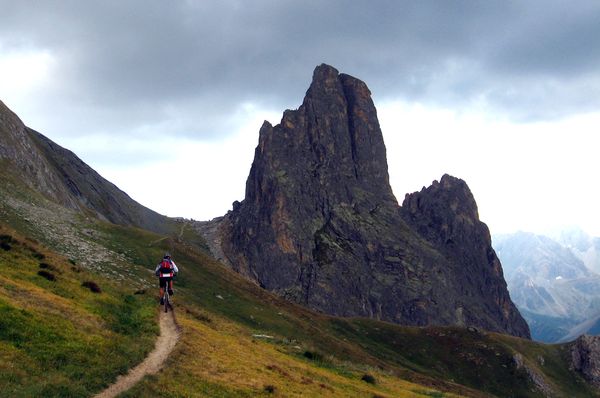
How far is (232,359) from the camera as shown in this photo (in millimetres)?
27141

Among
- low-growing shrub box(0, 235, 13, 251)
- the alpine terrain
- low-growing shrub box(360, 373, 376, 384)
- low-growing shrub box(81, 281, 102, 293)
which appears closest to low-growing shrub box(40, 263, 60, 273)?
the alpine terrain

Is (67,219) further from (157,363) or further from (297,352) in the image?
(157,363)

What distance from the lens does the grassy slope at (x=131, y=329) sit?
19.0 metres

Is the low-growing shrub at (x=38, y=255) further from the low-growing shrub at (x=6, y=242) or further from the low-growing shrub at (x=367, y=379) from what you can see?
the low-growing shrub at (x=367, y=379)

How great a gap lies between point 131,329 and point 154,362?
468cm

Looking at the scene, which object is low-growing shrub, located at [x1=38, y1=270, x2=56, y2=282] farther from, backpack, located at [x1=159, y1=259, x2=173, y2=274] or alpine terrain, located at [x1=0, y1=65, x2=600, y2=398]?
backpack, located at [x1=159, y1=259, x2=173, y2=274]

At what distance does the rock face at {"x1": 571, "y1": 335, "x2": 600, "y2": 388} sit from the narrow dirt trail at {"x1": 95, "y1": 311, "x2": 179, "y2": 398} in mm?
121194

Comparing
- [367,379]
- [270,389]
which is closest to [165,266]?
[270,389]

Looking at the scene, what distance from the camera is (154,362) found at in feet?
72.4

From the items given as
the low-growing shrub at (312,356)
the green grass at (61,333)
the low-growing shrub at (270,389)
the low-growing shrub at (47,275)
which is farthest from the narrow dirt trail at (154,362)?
the low-growing shrub at (312,356)

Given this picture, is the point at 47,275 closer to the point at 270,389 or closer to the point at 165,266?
the point at 165,266

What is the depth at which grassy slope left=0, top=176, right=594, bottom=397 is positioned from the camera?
62.3ft

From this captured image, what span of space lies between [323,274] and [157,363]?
589 feet

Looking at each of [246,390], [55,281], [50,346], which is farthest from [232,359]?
[55,281]
